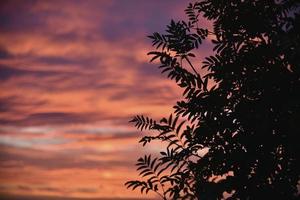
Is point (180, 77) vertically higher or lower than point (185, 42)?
lower

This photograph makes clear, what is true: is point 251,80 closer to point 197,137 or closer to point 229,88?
point 229,88

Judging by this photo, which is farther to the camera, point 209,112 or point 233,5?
point 233,5

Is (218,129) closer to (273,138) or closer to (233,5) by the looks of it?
(273,138)

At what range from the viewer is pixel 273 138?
6172 millimetres

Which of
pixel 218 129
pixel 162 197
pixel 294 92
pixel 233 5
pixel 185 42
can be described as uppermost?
pixel 233 5

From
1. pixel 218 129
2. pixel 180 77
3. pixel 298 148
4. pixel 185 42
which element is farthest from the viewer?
pixel 185 42

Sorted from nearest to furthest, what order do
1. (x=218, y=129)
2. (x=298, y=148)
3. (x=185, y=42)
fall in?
(x=298, y=148)
(x=218, y=129)
(x=185, y=42)

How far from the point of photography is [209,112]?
21.6 ft

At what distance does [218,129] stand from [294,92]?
1.25 meters

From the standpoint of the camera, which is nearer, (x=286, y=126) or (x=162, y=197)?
(x=286, y=126)

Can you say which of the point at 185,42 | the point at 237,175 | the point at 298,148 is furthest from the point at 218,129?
the point at 185,42

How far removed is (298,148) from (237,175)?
964 millimetres

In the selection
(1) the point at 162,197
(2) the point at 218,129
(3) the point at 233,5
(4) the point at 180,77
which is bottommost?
(1) the point at 162,197

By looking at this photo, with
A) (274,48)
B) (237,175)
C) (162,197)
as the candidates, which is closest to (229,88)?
(274,48)
